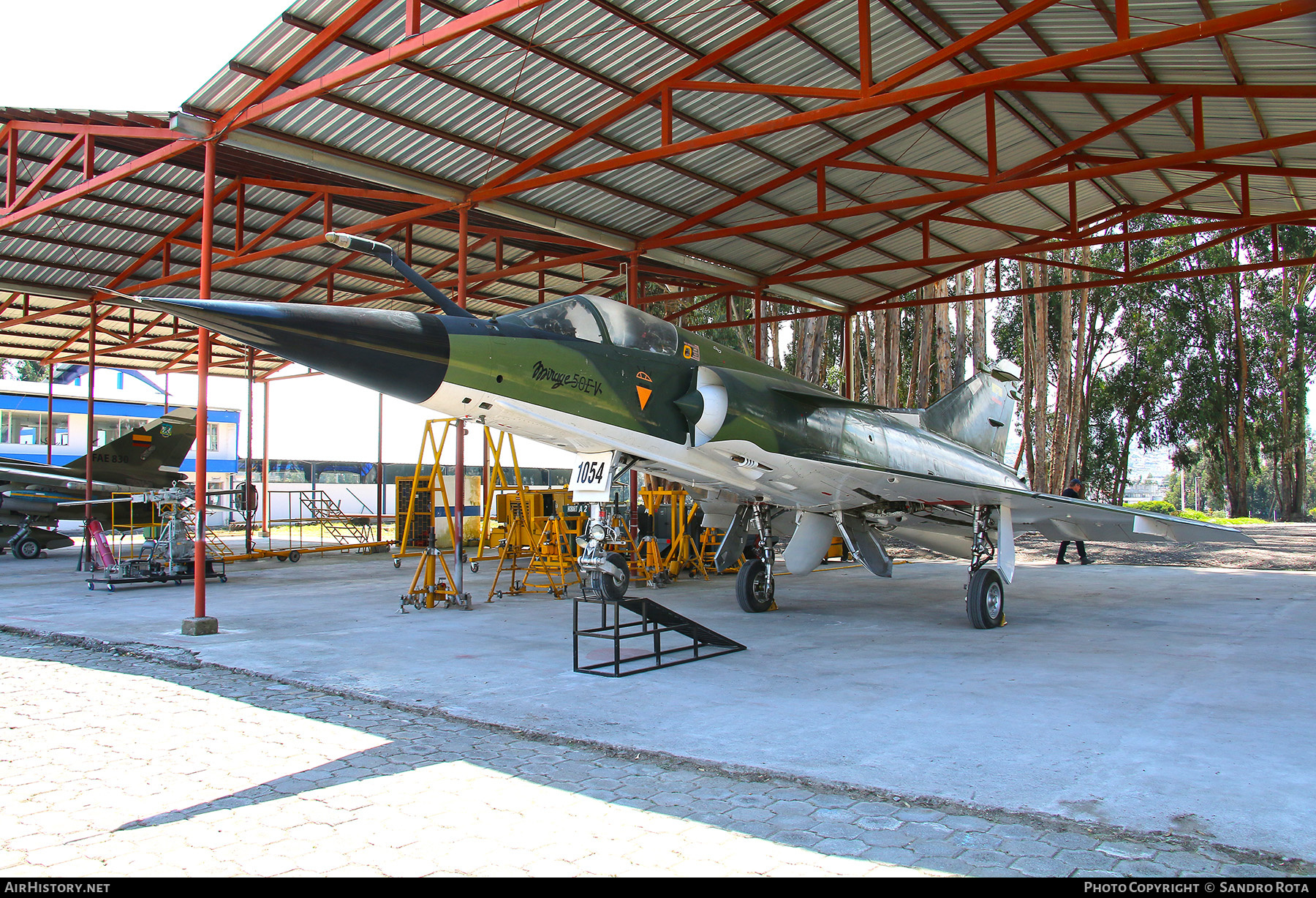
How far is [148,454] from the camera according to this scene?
22859mm

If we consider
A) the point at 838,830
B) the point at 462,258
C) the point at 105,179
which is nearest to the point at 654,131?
the point at 462,258

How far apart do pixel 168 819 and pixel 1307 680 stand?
8242 mm

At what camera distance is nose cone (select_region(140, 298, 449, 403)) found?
550 centimetres

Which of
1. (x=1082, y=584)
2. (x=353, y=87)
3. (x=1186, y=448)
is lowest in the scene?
(x=1082, y=584)

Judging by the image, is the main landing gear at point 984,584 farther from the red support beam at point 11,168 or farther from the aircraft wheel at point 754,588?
the red support beam at point 11,168

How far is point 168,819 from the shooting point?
3816mm

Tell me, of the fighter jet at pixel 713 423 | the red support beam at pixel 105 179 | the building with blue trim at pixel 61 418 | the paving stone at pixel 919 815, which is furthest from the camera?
the building with blue trim at pixel 61 418

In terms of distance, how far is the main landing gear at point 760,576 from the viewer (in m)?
11.3

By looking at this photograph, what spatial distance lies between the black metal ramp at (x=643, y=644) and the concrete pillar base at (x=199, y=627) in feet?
14.1

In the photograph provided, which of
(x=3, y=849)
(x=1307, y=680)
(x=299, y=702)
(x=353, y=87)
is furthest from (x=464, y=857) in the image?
(x=353, y=87)

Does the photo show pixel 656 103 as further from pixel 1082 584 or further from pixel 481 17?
pixel 1082 584

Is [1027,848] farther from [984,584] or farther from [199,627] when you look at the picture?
[199,627]

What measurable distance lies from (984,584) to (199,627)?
9.16 meters

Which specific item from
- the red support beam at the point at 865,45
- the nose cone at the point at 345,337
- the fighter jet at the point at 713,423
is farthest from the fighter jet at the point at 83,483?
the red support beam at the point at 865,45
